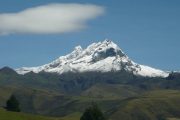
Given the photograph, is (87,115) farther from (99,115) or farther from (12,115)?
(12,115)

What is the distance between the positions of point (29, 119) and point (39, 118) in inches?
289

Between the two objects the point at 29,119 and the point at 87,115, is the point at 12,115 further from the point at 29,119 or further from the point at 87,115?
the point at 87,115

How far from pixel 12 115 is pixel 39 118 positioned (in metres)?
9.39

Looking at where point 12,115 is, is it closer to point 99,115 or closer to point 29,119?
point 29,119

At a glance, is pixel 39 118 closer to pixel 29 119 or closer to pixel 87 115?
pixel 29 119

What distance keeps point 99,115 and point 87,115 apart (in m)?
4.47

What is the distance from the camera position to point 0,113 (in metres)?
153

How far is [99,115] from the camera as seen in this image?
177 m

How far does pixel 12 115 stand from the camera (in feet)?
501

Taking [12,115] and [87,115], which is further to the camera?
[87,115]

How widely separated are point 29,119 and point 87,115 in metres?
28.4

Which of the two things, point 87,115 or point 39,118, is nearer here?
point 39,118

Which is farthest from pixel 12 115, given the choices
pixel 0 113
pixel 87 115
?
pixel 87 115

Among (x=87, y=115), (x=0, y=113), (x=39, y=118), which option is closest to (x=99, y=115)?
(x=87, y=115)
